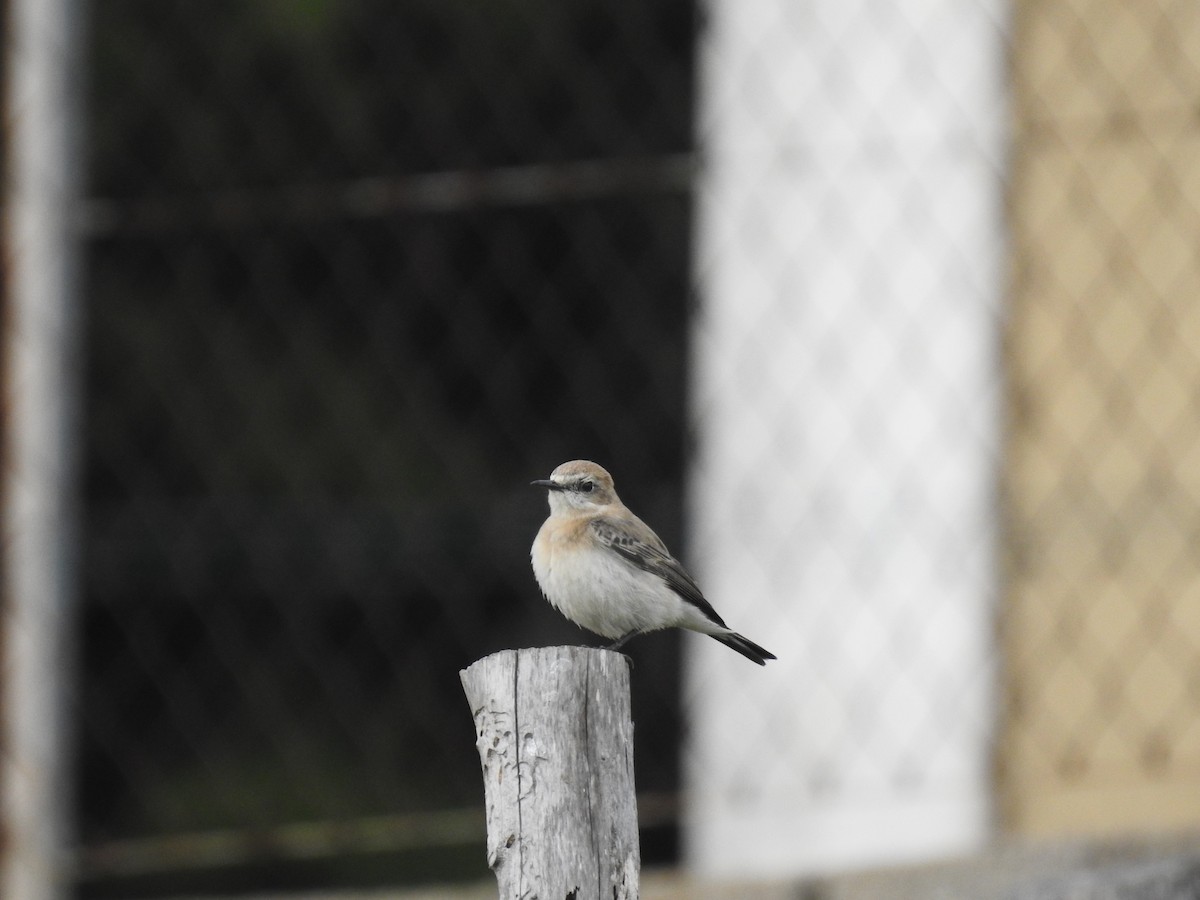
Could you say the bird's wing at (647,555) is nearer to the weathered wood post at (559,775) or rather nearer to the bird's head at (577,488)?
the bird's head at (577,488)

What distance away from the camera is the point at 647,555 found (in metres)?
5.74

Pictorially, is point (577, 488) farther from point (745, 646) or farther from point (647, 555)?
point (745, 646)

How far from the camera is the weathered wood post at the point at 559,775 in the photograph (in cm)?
384

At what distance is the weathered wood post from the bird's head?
1960 millimetres

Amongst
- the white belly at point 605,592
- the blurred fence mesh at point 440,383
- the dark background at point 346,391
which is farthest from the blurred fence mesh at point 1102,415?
the white belly at point 605,592

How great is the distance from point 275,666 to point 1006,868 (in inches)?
170

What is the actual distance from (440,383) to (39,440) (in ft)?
7.05

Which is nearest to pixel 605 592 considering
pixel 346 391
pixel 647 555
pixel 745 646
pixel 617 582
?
pixel 617 582

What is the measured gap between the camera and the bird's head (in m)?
5.95

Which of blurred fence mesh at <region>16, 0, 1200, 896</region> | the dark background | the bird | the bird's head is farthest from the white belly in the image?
the dark background

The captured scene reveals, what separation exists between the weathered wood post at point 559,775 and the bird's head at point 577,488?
6.43 feet

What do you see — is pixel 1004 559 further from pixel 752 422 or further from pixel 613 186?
pixel 613 186

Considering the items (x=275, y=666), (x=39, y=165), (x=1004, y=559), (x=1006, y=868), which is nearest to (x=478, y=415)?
(x=275, y=666)

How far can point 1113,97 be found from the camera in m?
8.27
